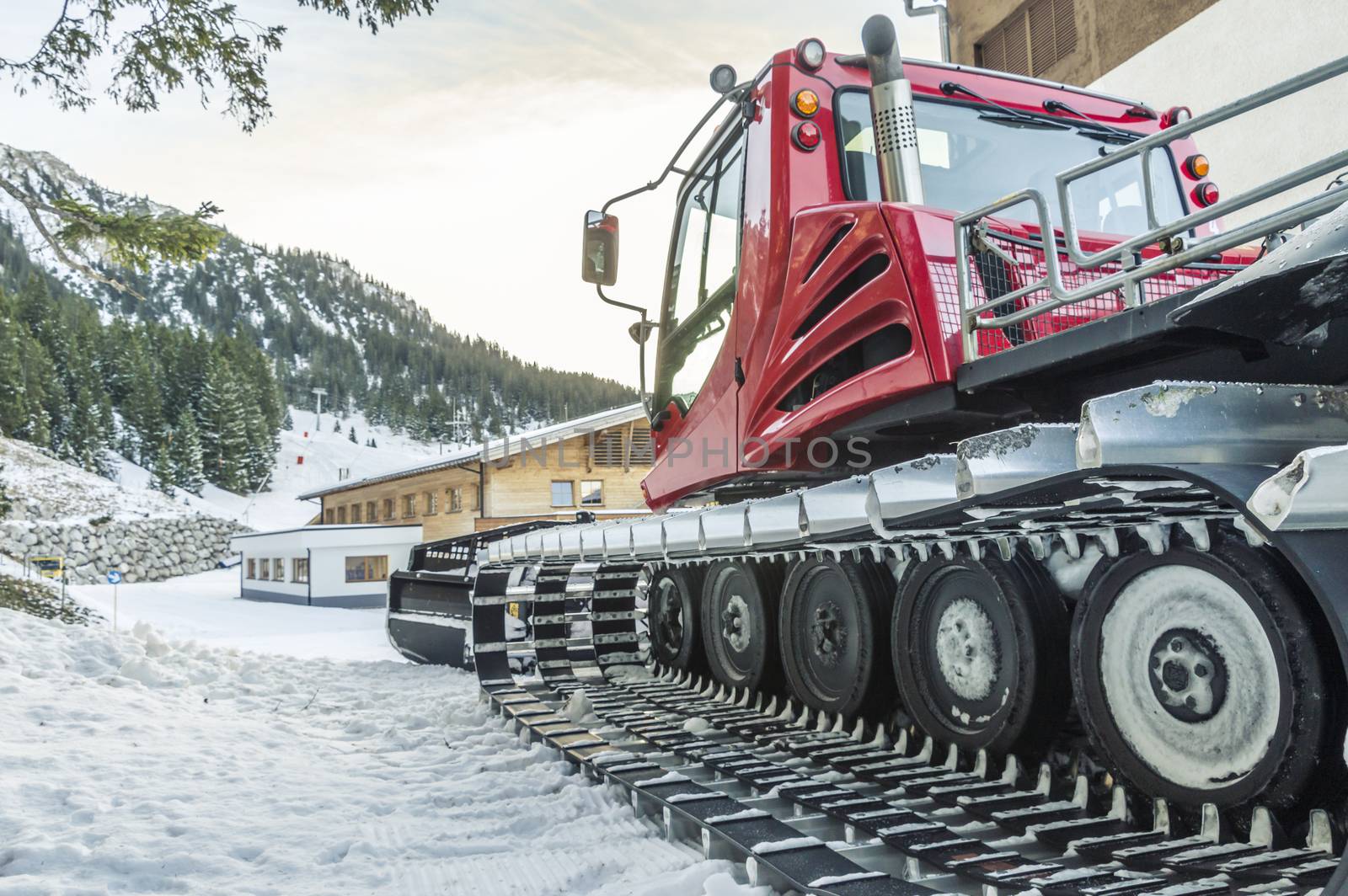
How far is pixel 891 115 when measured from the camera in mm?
3629

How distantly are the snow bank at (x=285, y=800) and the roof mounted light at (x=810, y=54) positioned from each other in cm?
310

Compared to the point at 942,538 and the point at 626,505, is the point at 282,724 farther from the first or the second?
the point at 626,505

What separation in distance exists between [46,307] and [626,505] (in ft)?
296

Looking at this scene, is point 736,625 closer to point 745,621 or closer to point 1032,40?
point 745,621

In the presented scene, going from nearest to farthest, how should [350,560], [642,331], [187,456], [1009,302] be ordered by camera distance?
[1009,302] < [642,331] < [350,560] < [187,456]

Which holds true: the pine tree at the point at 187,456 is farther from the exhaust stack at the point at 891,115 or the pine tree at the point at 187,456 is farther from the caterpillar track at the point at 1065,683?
the exhaust stack at the point at 891,115

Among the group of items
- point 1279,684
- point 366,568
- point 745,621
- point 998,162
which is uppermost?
point 998,162

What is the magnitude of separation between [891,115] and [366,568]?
1116 inches

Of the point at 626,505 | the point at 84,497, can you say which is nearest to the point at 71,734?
the point at 626,505

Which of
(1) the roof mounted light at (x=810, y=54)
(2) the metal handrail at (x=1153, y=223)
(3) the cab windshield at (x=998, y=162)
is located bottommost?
(2) the metal handrail at (x=1153, y=223)

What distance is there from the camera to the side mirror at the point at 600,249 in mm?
5250

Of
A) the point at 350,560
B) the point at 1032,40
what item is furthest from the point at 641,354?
the point at 350,560

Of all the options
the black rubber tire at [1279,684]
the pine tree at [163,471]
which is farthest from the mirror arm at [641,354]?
the pine tree at [163,471]

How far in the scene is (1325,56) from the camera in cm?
972
